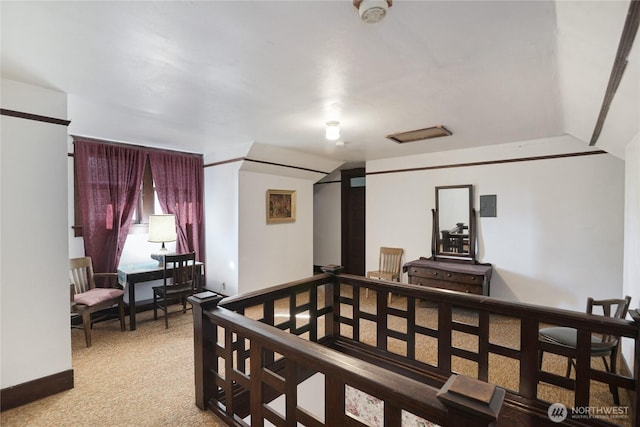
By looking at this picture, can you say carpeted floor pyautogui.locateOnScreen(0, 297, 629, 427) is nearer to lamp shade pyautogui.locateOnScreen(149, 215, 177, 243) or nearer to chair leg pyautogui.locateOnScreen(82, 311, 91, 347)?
chair leg pyautogui.locateOnScreen(82, 311, 91, 347)

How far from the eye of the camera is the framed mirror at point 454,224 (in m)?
4.27

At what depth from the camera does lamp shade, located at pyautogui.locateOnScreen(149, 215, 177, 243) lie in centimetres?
391

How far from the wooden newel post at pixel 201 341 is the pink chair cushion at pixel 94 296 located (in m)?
2.17

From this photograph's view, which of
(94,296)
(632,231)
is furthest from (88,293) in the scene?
(632,231)

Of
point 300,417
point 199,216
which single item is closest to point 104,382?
point 300,417

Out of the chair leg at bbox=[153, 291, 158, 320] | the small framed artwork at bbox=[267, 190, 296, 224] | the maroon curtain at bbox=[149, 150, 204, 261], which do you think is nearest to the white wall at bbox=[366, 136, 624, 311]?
the small framed artwork at bbox=[267, 190, 296, 224]

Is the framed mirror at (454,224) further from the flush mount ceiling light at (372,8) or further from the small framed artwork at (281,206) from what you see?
the flush mount ceiling light at (372,8)

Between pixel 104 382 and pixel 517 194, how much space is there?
4.94 m

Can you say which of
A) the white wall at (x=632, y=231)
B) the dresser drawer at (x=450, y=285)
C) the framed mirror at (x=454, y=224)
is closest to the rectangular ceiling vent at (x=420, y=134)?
the framed mirror at (x=454, y=224)

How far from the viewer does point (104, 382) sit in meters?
2.42

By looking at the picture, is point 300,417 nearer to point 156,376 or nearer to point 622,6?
point 156,376

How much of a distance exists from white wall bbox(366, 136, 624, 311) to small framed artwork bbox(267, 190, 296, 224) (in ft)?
7.12

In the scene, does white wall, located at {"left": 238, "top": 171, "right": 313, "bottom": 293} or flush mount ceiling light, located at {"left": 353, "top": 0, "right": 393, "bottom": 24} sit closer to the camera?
flush mount ceiling light, located at {"left": 353, "top": 0, "right": 393, "bottom": 24}

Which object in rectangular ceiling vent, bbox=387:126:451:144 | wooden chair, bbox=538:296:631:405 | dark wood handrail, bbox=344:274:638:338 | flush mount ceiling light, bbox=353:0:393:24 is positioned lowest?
wooden chair, bbox=538:296:631:405
